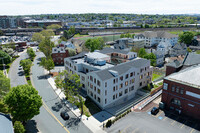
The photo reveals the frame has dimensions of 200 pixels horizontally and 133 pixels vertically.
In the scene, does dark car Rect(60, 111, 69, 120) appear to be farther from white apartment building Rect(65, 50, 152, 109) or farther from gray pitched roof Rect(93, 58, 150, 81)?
gray pitched roof Rect(93, 58, 150, 81)

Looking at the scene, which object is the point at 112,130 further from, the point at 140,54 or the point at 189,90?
the point at 140,54

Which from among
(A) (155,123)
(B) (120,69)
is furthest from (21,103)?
(A) (155,123)

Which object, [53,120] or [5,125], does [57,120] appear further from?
[5,125]

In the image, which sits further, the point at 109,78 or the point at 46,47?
the point at 46,47

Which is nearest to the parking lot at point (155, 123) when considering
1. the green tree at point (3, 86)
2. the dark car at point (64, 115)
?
the dark car at point (64, 115)

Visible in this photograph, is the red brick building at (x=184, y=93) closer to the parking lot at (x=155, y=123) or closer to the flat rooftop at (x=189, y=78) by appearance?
the flat rooftop at (x=189, y=78)

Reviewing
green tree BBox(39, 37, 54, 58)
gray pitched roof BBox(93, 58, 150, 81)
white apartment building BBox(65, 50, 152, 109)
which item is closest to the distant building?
white apartment building BBox(65, 50, 152, 109)
